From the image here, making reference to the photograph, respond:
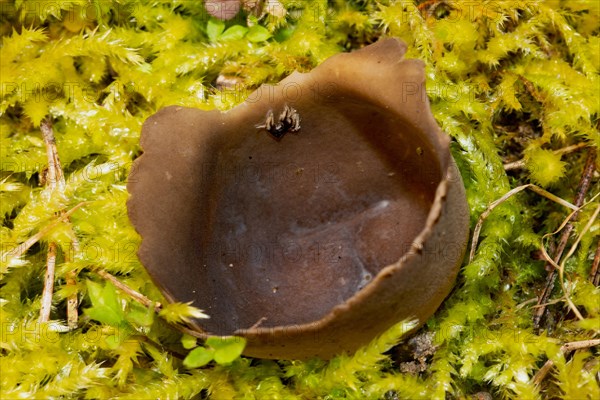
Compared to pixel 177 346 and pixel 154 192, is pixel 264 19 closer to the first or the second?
pixel 154 192

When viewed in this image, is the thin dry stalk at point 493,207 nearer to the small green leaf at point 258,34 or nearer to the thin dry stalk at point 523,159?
the thin dry stalk at point 523,159

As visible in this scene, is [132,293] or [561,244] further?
[561,244]

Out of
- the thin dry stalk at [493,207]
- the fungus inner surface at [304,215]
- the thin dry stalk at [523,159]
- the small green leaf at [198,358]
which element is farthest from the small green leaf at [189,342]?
the thin dry stalk at [523,159]

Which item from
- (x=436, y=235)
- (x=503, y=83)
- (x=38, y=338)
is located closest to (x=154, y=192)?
(x=38, y=338)

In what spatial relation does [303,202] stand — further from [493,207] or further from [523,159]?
[523,159]

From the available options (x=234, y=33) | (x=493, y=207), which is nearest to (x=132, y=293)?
(x=234, y=33)

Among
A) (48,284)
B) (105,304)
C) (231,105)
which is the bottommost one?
(48,284)

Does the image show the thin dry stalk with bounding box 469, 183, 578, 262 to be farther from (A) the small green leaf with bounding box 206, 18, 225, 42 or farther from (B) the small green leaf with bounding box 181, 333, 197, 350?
(A) the small green leaf with bounding box 206, 18, 225, 42
